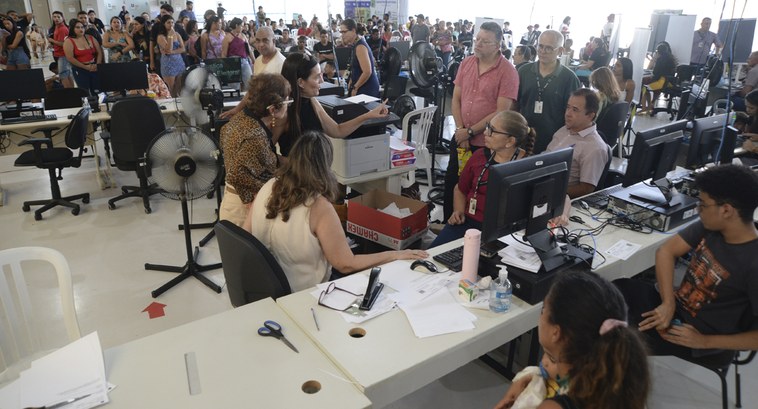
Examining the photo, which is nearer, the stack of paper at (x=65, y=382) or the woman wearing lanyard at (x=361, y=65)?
the stack of paper at (x=65, y=382)

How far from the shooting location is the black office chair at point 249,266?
1.87 meters

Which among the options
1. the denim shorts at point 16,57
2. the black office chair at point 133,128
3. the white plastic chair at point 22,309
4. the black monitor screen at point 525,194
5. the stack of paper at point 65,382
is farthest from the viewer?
the denim shorts at point 16,57

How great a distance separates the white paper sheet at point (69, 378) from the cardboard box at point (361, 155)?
6.63 ft

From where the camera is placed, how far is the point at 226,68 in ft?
17.7

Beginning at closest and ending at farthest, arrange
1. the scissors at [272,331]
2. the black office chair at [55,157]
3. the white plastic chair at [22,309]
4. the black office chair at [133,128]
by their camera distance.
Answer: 1. the scissors at [272,331]
2. the white plastic chair at [22,309]
3. the black office chair at [133,128]
4. the black office chair at [55,157]

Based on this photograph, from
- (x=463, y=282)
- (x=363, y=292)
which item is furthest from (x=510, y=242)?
(x=363, y=292)

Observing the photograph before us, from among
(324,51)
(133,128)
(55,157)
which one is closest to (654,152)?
(133,128)

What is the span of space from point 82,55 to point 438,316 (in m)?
6.81

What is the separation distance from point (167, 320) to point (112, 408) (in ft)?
5.57

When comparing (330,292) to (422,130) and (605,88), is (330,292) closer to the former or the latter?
(422,130)

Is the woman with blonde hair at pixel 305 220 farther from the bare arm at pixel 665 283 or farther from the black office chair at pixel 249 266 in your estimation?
the bare arm at pixel 665 283

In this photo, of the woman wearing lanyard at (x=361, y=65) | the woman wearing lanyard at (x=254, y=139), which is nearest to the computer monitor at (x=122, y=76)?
the woman wearing lanyard at (x=361, y=65)

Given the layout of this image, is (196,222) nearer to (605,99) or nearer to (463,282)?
(463,282)

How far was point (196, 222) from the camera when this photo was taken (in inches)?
171
